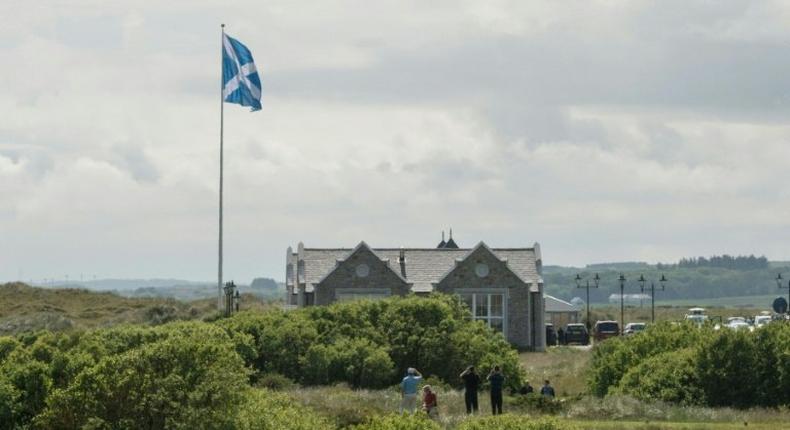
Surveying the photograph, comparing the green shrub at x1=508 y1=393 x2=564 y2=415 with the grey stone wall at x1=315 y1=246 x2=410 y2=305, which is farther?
the grey stone wall at x1=315 y1=246 x2=410 y2=305

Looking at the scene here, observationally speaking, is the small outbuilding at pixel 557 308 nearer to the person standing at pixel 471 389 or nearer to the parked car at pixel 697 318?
the parked car at pixel 697 318

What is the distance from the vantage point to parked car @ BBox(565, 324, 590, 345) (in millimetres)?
80250

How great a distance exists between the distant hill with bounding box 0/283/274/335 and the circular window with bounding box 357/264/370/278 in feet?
31.1

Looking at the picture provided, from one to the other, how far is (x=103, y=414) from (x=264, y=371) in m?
20.4

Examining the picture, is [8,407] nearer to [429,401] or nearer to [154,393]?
[154,393]

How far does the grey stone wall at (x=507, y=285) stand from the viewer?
6750 cm

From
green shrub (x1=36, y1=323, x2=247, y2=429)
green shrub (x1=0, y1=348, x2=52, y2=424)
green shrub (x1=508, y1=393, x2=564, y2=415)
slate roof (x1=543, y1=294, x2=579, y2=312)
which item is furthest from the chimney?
green shrub (x1=36, y1=323, x2=247, y2=429)

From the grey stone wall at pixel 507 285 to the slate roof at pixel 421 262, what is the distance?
74cm

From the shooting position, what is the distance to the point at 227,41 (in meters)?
57.3

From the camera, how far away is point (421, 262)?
69.9 m

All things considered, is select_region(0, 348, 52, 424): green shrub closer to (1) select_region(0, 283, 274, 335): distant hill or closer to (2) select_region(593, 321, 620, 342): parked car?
(1) select_region(0, 283, 274, 335): distant hill

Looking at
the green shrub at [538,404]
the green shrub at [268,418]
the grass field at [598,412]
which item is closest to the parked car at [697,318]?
the grass field at [598,412]

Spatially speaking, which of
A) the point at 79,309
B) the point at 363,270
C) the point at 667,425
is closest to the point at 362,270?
the point at 363,270

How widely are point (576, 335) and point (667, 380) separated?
38409mm
